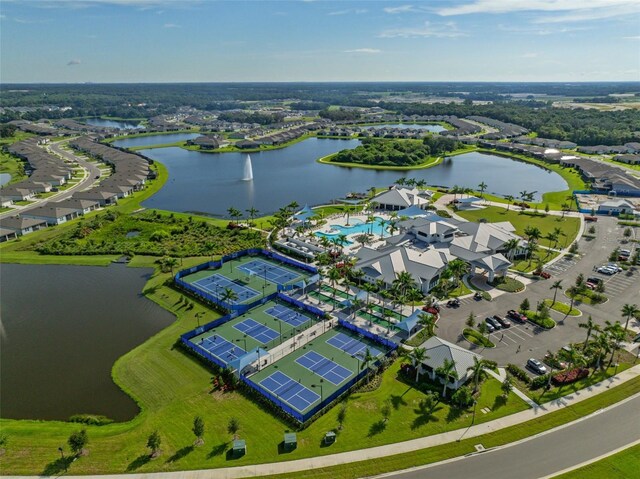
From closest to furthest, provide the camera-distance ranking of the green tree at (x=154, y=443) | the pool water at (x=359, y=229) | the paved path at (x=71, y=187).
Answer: the green tree at (x=154, y=443), the pool water at (x=359, y=229), the paved path at (x=71, y=187)

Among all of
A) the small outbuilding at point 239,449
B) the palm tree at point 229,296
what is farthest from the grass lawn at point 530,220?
the small outbuilding at point 239,449

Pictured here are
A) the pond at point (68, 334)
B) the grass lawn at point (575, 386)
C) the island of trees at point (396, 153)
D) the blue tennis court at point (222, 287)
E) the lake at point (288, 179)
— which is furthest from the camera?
the island of trees at point (396, 153)

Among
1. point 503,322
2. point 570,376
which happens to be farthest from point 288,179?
point 570,376

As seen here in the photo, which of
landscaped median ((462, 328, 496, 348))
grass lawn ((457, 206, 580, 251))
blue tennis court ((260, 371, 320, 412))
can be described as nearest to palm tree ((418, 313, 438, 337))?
landscaped median ((462, 328, 496, 348))

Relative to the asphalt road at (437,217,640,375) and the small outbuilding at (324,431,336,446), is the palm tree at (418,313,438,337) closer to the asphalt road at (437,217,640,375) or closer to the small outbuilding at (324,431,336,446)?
the asphalt road at (437,217,640,375)

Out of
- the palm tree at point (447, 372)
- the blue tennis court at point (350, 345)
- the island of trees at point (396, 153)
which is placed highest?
the island of trees at point (396, 153)

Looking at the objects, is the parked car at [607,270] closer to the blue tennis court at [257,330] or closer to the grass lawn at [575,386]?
the grass lawn at [575,386]

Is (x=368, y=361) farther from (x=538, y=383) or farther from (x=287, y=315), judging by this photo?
(x=538, y=383)
